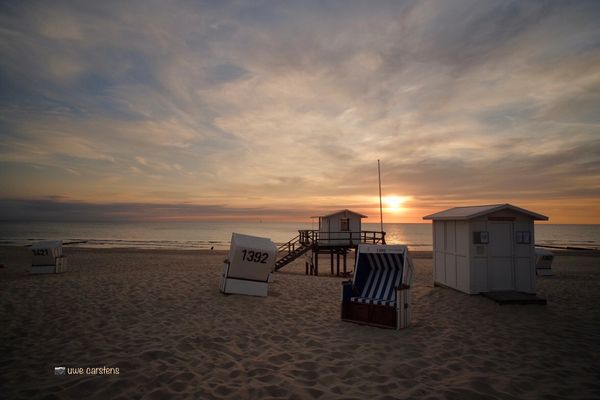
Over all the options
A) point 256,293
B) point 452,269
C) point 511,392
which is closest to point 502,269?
point 452,269

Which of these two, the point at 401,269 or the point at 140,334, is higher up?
the point at 401,269

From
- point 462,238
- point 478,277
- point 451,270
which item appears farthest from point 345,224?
point 478,277

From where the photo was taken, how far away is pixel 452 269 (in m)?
12.9

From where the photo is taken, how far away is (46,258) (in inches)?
667

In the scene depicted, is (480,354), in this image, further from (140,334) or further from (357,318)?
(140,334)

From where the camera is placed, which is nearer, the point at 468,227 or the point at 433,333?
the point at 433,333

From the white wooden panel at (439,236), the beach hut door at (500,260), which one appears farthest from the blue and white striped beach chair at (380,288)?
the white wooden panel at (439,236)

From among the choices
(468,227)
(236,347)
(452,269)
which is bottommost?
(236,347)

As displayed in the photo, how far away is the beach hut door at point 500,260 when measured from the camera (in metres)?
11.9

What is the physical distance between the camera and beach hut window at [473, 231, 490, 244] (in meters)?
11.8

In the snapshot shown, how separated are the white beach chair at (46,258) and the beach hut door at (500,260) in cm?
2024

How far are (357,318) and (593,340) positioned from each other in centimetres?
537

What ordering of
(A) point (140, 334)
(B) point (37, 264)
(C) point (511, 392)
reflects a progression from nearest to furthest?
1. (C) point (511, 392)
2. (A) point (140, 334)
3. (B) point (37, 264)

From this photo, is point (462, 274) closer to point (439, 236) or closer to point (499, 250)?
point (499, 250)
